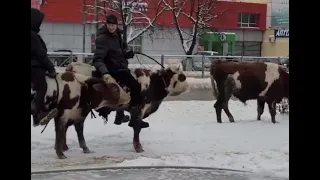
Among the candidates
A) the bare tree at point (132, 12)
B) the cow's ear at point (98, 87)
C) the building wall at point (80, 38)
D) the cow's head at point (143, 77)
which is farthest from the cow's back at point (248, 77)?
the building wall at point (80, 38)

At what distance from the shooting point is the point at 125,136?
10148 millimetres

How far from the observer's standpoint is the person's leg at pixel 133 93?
856cm

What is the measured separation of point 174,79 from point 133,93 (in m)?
0.98

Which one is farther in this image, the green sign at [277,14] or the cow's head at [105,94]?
the green sign at [277,14]

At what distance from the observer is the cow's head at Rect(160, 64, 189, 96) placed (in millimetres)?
9336

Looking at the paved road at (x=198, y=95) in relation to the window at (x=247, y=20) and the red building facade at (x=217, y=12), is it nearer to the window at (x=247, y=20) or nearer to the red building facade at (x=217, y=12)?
the red building facade at (x=217, y=12)

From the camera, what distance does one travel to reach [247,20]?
5156 centimetres

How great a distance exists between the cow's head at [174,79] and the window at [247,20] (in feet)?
138

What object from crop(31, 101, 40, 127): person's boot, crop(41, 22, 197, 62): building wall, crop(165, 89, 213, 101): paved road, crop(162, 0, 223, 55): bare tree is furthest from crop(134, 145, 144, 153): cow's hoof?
crop(41, 22, 197, 62): building wall
